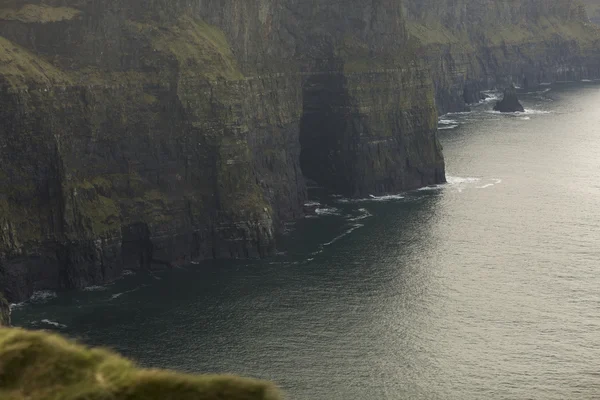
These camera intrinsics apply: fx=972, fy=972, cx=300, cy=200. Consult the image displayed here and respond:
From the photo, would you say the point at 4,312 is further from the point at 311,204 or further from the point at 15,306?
the point at 311,204

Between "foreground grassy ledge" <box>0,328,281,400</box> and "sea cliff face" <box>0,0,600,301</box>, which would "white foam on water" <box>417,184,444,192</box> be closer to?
"sea cliff face" <box>0,0,600,301</box>

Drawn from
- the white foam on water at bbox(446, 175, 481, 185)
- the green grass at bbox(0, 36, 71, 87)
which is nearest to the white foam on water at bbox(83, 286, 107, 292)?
the green grass at bbox(0, 36, 71, 87)

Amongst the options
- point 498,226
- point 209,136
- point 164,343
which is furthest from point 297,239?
point 164,343

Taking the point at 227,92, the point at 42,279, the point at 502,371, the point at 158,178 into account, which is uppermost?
the point at 227,92

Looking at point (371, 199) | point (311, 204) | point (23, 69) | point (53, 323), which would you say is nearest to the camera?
point (53, 323)

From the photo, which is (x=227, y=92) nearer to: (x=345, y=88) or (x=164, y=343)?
(x=345, y=88)

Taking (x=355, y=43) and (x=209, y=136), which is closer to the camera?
(x=209, y=136)

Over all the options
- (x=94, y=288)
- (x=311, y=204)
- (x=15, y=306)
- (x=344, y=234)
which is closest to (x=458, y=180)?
(x=311, y=204)
